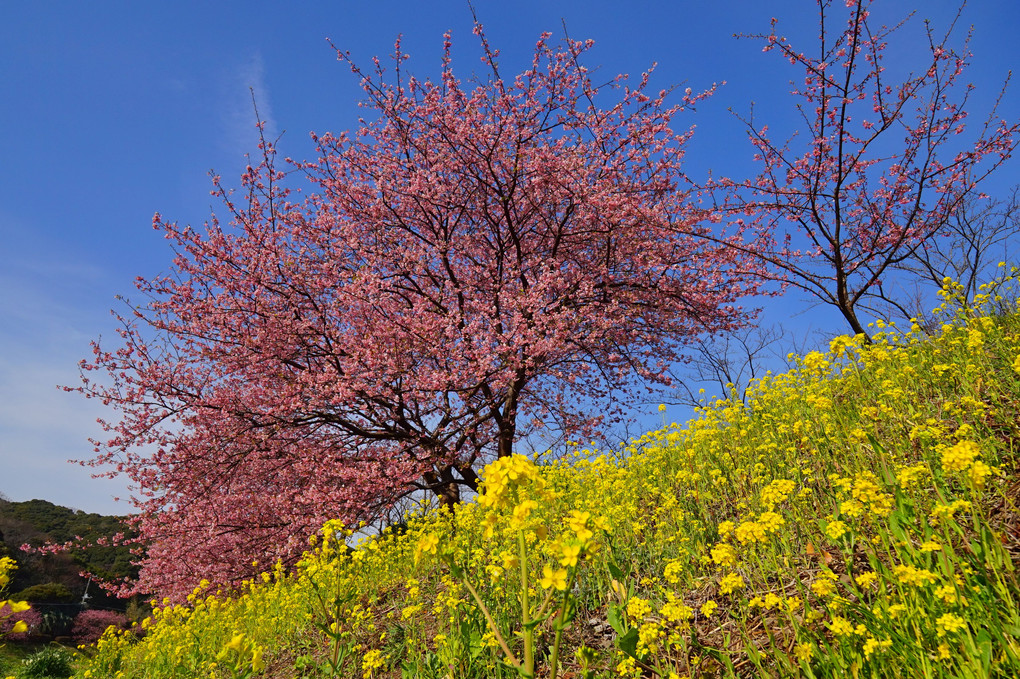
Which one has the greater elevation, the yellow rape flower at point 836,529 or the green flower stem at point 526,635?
the yellow rape flower at point 836,529

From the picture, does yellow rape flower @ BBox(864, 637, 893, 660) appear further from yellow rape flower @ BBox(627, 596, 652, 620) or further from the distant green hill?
the distant green hill

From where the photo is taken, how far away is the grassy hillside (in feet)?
7.70

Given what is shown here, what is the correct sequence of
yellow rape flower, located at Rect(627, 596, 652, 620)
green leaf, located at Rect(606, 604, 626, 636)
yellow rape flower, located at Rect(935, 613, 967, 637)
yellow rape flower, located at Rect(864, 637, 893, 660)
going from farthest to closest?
green leaf, located at Rect(606, 604, 626, 636)
yellow rape flower, located at Rect(627, 596, 652, 620)
yellow rape flower, located at Rect(864, 637, 893, 660)
yellow rape flower, located at Rect(935, 613, 967, 637)

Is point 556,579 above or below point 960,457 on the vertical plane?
below

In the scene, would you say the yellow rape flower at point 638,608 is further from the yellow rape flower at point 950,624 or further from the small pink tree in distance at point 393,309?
the small pink tree in distance at point 393,309

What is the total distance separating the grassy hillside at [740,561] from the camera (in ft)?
7.70

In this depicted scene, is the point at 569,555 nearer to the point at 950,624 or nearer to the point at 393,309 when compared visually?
the point at 950,624

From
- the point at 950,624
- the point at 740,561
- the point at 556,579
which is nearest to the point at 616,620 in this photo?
the point at 556,579

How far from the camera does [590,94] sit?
10.2 meters

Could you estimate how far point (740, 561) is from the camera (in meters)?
3.47

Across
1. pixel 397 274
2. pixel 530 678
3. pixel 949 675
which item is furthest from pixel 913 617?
pixel 397 274

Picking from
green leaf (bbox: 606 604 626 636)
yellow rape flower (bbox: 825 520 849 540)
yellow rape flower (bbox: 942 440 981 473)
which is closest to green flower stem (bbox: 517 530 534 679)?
green leaf (bbox: 606 604 626 636)

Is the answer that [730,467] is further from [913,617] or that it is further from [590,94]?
[590,94]

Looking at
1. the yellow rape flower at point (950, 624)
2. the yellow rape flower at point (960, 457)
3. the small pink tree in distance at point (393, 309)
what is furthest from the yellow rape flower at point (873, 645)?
the small pink tree in distance at point (393, 309)
